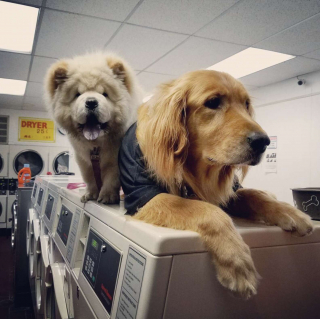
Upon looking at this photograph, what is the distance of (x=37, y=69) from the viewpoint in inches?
173

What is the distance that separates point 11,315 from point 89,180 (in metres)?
2.46

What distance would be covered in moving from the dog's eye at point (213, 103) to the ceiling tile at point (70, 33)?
7.87 feet

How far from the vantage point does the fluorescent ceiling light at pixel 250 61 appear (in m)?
3.86

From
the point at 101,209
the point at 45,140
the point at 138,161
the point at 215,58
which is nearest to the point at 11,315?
the point at 101,209

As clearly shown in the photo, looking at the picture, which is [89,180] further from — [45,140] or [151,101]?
[45,140]

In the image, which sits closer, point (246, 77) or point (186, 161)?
point (186, 161)

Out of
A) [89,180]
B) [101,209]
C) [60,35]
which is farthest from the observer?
[60,35]

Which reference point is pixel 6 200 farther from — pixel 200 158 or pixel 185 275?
pixel 185 275

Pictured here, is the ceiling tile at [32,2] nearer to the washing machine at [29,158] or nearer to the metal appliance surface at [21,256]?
the metal appliance surface at [21,256]

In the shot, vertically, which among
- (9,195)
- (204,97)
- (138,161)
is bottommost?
(9,195)

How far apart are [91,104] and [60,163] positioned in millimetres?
6865

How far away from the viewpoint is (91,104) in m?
1.09

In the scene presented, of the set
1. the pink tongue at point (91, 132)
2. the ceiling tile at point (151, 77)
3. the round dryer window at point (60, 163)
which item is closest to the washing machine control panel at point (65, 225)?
the pink tongue at point (91, 132)

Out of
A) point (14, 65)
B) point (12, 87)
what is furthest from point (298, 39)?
point (12, 87)
